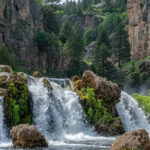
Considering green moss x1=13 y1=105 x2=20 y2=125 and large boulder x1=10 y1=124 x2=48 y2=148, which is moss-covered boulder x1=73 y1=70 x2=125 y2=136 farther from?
large boulder x1=10 y1=124 x2=48 y2=148

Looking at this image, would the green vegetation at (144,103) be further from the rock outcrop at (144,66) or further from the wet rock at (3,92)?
the rock outcrop at (144,66)

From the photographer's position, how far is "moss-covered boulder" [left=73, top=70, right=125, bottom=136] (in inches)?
965

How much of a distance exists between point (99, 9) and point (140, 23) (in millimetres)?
78141

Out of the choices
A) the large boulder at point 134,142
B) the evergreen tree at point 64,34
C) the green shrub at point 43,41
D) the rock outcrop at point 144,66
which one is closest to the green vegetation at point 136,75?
the rock outcrop at point 144,66

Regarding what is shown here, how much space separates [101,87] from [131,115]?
4689mm

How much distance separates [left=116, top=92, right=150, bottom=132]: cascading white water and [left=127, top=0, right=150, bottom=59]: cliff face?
1768 inches

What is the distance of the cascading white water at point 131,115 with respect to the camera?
28.1 meters

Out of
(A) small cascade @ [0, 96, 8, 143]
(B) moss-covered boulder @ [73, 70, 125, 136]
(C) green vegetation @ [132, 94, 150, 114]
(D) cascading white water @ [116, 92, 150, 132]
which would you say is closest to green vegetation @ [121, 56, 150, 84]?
(C) green vegetation @ [132, 94, 150, 114]

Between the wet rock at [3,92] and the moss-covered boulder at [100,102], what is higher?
the wet rock at [3,92]

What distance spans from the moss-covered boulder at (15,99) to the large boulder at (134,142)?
10.2 meters

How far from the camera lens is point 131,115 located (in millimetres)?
28953

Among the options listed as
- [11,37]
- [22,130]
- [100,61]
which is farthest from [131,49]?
[22,130]

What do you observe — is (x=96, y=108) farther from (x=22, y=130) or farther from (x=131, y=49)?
(x=131, y=49)

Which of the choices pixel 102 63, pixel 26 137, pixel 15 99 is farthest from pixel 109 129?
pixel 102 63
